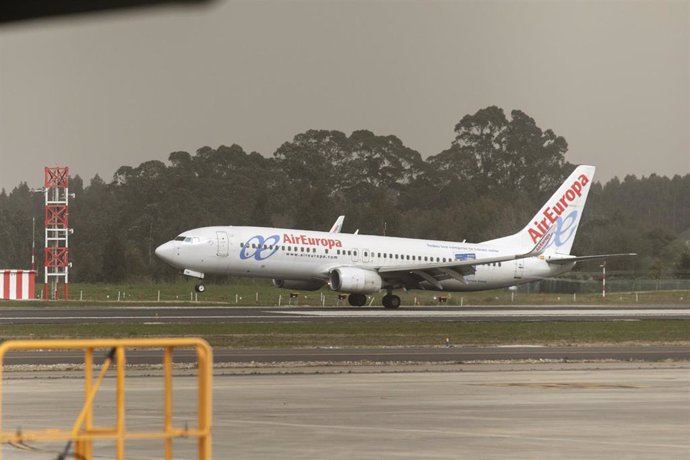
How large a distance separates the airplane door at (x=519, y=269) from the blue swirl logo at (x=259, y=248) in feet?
51.2

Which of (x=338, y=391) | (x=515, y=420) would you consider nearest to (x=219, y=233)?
(x=338, y=391)

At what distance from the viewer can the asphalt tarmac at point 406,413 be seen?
47.7 feet

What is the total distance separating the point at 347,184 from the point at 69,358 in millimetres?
100316

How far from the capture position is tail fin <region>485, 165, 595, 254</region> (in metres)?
70.9

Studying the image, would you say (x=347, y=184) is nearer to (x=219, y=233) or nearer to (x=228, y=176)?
(x=228, y=176)

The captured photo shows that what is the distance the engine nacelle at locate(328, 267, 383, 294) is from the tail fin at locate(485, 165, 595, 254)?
1152 centimetres

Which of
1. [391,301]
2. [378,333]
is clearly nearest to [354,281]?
[391,301]

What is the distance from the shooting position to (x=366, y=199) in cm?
12612

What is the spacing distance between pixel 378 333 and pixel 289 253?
64.7ft

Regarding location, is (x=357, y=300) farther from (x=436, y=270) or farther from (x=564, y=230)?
(x=564, y=230)

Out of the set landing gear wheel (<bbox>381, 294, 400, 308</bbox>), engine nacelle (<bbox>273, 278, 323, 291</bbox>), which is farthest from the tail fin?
engine nacelle (<bbox>273, 278, 323, 291</bbox>)

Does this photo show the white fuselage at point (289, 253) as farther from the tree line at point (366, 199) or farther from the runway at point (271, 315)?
the tree line at point (366, 199)

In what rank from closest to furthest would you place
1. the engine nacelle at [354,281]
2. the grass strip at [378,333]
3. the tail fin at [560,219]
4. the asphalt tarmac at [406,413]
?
the asphalt tarmac at [406,413] < the grass strip at [378,333] < the engine nacelle at [354,281] < the tail fin at [560,219]

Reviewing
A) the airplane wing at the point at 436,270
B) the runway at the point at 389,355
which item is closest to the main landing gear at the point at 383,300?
the airplane wing at the point at 436,270
